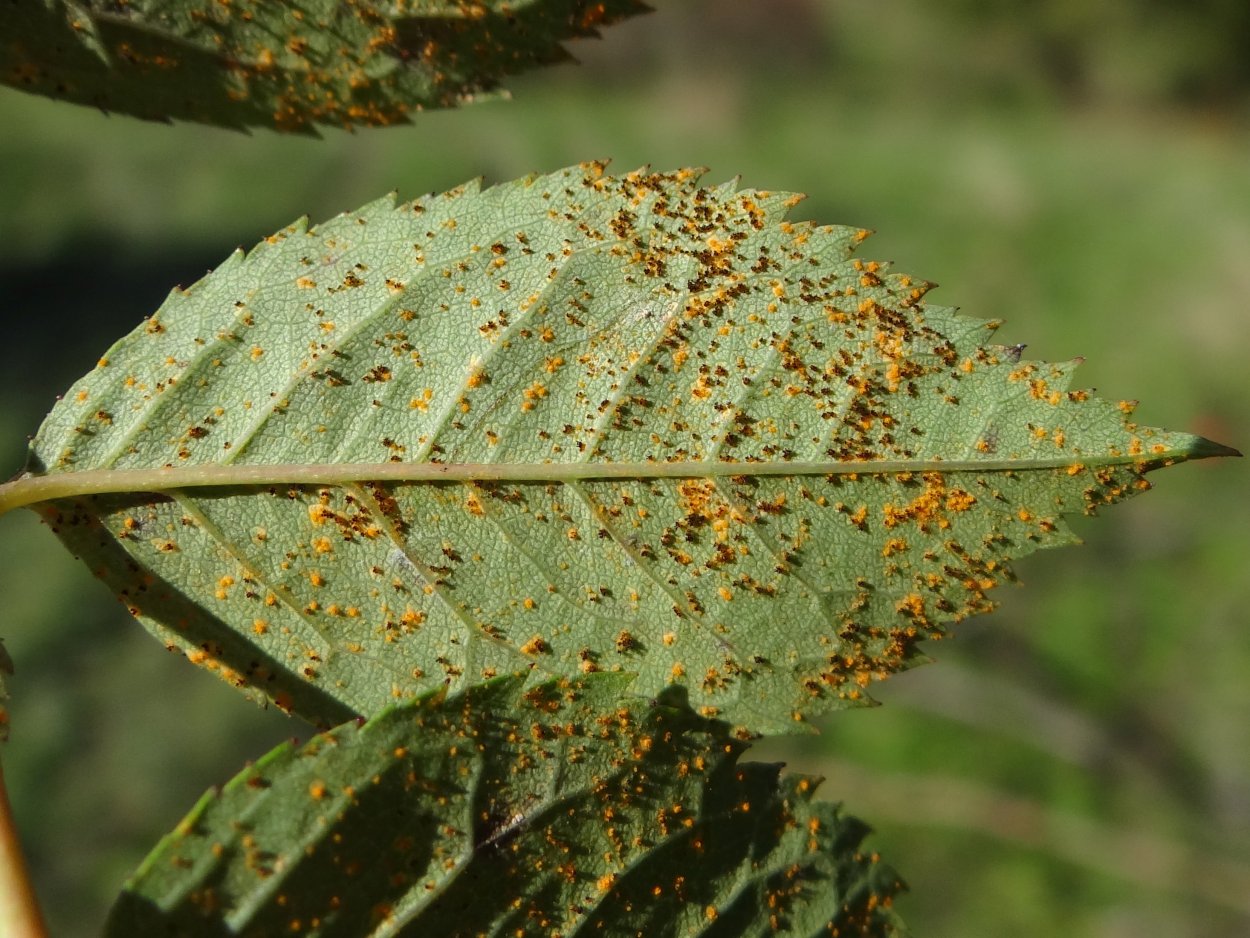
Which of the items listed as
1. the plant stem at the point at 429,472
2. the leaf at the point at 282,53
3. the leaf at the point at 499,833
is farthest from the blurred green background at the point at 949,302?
the leaf at the point at 282,53

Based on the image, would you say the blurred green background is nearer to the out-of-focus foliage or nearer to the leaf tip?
the out-of-focus foliage

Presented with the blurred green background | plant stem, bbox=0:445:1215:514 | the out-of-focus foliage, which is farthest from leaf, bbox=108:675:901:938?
the out-of-focus foliage

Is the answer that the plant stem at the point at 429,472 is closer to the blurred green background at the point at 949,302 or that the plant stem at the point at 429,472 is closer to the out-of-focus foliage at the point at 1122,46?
the blurred green background at the point at 949,302

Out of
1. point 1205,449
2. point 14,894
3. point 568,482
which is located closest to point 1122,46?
point 1205,449

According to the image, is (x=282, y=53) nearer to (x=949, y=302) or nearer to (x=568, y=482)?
(x=568, y=482)

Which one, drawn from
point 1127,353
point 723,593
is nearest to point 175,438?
point 723,593
